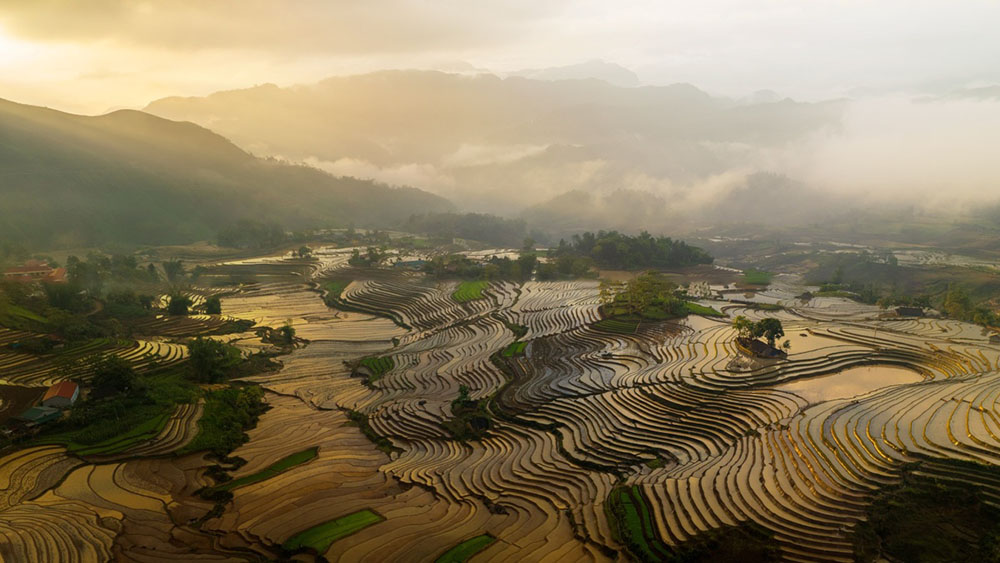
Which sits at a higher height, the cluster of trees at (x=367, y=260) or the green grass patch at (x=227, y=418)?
the cluster of trees at (x=367, y=260)

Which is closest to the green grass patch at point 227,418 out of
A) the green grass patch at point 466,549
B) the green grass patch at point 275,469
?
the green grass patch at point 275,469

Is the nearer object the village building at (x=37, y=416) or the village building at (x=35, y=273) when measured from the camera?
the village building at (x=37, y=416)

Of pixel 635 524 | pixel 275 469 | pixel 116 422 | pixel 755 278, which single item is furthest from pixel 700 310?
pixel 116 422

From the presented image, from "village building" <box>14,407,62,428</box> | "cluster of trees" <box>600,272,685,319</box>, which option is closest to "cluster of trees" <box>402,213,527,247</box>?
"cluster of trees" <box>600,272,685,319</box>

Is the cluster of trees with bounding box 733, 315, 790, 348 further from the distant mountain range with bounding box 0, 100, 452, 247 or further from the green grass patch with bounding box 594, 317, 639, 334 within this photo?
the distant mountain range with bounding box 0, 100, 452, 247

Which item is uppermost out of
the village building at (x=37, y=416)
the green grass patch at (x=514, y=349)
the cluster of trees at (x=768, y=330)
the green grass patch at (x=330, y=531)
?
the cluster of trees at (x=768, y=330)

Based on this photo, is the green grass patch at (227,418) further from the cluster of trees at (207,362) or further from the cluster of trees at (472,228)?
the cluster of trees at (472,228)

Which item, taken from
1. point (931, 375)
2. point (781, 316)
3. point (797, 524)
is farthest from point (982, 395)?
point (781, 316)
